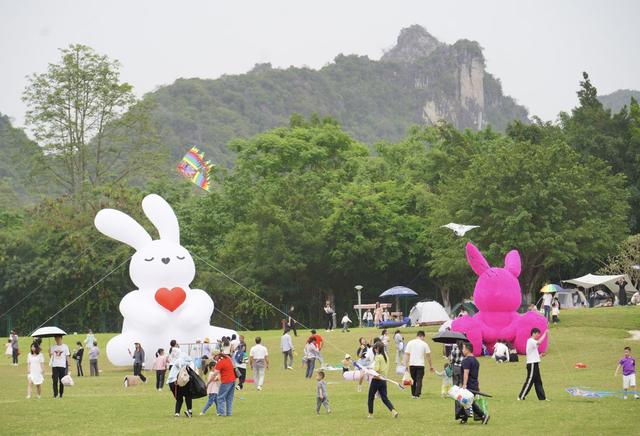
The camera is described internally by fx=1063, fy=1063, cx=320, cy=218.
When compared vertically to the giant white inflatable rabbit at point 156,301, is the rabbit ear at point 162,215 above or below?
above

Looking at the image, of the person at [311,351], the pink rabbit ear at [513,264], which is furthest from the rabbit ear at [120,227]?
the pink rabbit ear at [513,264]

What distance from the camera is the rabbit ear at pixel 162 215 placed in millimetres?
36469

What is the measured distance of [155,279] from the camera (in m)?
35.3

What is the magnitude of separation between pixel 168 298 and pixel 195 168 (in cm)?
3783

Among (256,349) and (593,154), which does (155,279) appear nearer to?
(256,349)

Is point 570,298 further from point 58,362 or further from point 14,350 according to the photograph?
point 58,362

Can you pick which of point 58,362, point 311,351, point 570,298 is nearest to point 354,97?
point 570,298

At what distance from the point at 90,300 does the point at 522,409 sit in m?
41.9

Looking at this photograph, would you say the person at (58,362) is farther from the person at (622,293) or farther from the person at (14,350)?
the person at (622,293)

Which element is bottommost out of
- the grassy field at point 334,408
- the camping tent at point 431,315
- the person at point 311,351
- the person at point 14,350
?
the grassy field at point 334,408

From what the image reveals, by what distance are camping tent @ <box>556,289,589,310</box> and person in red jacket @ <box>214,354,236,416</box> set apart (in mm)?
35359

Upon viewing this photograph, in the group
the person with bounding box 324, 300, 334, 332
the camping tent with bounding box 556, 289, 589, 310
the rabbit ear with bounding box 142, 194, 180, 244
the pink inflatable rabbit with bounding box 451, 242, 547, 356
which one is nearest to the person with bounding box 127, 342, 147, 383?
the rabbit ear with bounding box 142, 194, 180, 244

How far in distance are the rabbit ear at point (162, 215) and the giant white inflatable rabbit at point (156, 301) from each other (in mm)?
151

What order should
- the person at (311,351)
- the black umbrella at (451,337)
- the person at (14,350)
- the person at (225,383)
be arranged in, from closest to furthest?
the person at (225,383)
the black umbrella at (451,337)
the person at (311,351)
the person at (14,350)
